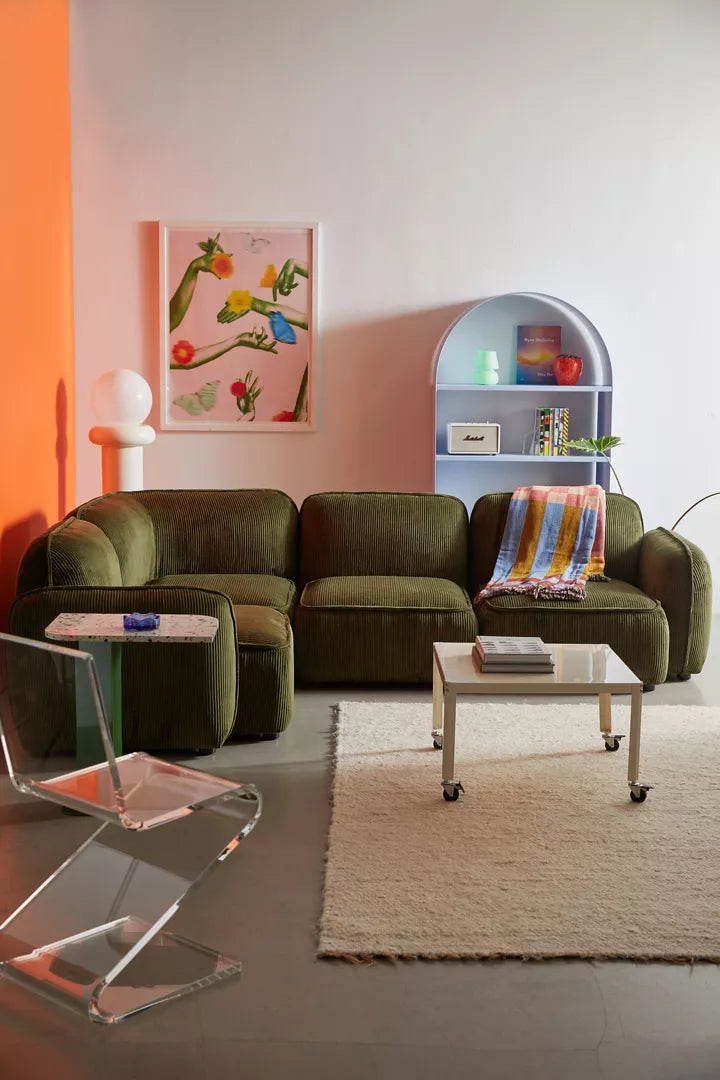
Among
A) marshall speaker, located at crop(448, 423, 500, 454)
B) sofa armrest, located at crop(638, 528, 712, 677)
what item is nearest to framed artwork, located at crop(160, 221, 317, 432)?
marshall speaker, located at crop(448, 423, 500, 454)

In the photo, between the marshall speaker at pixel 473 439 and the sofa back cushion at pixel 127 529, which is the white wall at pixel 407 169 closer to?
the marshall speaker at pixel 473 439

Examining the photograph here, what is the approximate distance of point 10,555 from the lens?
472cm

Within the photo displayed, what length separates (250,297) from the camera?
20.2ft

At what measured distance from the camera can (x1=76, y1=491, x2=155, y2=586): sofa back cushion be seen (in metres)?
4.38

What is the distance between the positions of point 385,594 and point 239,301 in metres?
2.21

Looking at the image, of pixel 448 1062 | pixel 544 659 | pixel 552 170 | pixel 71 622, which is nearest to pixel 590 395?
pixel 552 170

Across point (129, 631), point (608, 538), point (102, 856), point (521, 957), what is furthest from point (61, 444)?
point (521, 957)

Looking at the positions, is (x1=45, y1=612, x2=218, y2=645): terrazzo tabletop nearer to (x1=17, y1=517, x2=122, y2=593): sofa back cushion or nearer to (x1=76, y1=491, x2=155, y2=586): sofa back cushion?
(x1=17, y1=517, x2=122, y2=593): sofa back cushion

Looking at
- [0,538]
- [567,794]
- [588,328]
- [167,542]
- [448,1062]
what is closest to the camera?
[448,1062]

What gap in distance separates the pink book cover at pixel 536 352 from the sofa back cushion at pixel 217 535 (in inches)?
65.8

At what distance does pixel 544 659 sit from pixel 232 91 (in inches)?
156

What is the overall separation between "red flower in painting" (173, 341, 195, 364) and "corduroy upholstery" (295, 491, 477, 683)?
136cm

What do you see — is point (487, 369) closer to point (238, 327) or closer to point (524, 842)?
point (238, 327)

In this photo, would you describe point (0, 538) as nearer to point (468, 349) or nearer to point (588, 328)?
point (468, 349)
